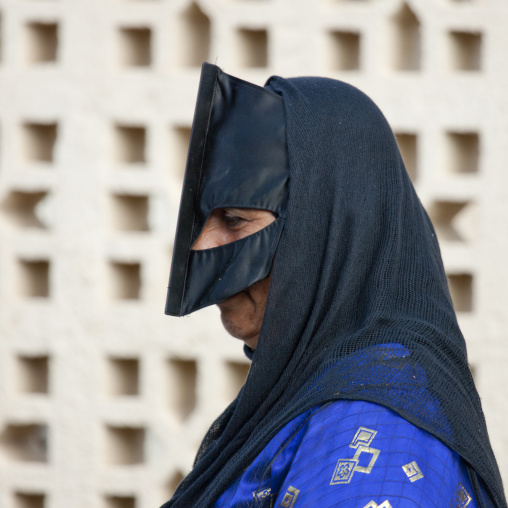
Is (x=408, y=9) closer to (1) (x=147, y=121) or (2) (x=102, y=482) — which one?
(1) (x=147, y=121)

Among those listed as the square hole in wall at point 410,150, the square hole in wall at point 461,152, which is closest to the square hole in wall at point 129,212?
the square hole in wall at point 410,150

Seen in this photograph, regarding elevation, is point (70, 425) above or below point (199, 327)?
below

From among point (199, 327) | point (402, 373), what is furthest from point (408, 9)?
point (402, 373)

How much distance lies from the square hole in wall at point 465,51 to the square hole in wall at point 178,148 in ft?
2.16

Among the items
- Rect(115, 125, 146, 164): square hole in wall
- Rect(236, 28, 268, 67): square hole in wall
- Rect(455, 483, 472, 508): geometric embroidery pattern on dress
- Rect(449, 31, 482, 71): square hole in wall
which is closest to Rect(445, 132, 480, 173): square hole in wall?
Rect(449, 31, 482, 71): square hole in wall

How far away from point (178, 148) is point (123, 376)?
0.61 meters

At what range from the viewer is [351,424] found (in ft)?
2.39

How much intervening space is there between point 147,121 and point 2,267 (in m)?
0.52

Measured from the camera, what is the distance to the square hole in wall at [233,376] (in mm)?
1816

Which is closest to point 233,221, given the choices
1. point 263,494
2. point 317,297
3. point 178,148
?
point 317,297

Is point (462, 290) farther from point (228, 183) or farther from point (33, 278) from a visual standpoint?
point (33, 278)

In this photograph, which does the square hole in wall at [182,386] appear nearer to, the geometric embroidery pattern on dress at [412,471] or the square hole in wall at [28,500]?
the square hole in wall at [28,500]

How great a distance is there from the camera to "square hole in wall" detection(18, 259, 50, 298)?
Result: 191 centimetres

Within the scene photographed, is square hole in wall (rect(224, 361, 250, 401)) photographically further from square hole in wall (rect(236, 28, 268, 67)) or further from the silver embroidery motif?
the silver embroidery motif
